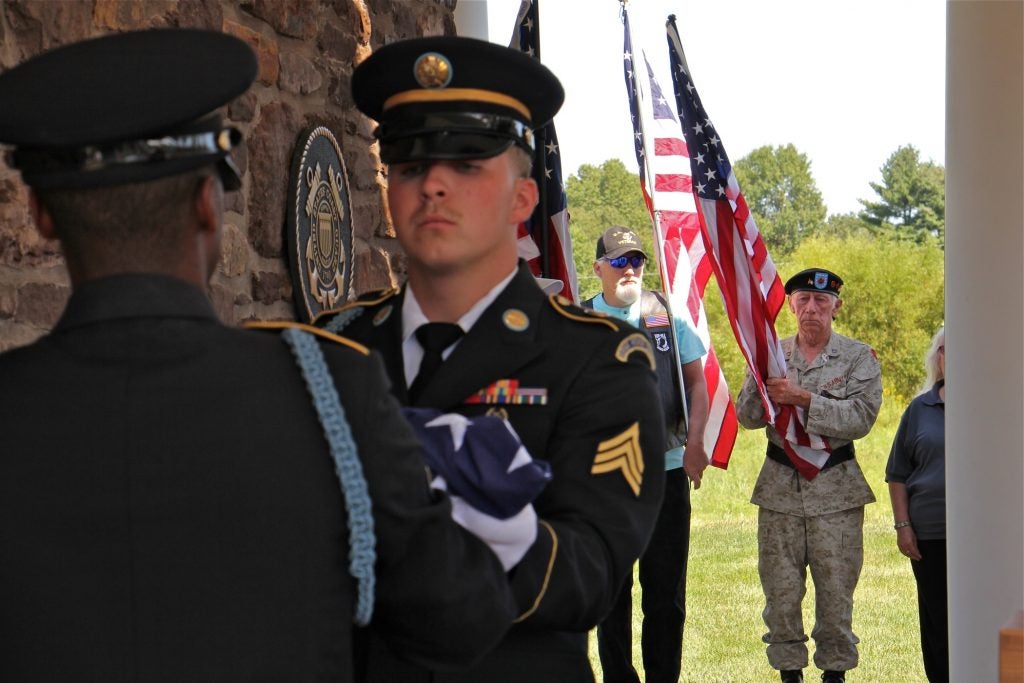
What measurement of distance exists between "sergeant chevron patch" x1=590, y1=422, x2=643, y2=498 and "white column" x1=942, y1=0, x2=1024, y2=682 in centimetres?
241

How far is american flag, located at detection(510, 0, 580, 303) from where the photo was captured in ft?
18.5

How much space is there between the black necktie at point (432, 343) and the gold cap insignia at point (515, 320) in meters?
0.08

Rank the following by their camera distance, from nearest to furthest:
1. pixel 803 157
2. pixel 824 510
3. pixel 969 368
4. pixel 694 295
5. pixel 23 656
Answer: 1. pixel 23 656
2. pixel 969 368
3. pixel 824 510
4. pixel 694 295
5. pixel 803 157

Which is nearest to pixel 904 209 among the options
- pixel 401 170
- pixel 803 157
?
pixel 803 157

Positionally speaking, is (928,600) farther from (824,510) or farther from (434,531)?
(434,531)

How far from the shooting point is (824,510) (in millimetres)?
6047

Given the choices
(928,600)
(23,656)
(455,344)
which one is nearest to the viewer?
(23,656)

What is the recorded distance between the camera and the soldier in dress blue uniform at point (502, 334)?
78.3 inches

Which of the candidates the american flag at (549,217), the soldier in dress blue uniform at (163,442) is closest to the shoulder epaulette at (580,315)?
the soldier in dress blue uniform at (163,442)

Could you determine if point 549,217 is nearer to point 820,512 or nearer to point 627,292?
point 627,292

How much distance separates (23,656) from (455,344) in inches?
36.3

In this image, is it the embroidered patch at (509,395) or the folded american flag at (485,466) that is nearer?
the folded american flag at (485,466)

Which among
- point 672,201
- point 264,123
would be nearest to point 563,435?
point 264,123

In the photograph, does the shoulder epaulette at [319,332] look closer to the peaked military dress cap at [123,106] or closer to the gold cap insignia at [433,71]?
the peaked military dress cap at [123,106]
